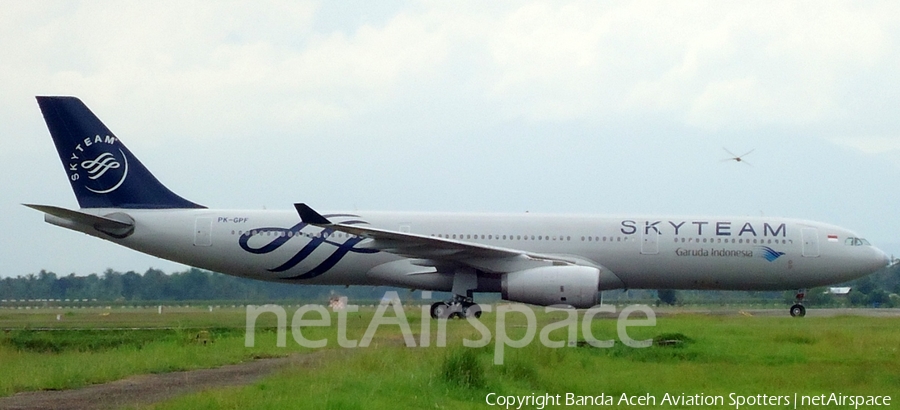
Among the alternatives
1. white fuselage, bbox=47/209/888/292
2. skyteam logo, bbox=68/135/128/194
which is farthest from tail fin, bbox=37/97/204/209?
white fuselage, bbox=47/209/888/292

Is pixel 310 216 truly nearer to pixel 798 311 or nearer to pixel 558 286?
pixel 558 286

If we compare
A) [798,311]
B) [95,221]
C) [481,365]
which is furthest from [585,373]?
[798,311]

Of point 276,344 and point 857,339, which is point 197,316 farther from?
point 857,339

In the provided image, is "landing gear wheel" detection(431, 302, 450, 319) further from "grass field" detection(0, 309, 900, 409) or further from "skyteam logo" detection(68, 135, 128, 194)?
"skyteam logo" detection(68, 135, 128, 194)

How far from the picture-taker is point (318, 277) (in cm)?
2561

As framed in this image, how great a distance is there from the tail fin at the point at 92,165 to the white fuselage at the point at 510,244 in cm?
35

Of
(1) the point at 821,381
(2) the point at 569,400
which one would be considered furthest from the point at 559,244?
(2) the point at 569,400

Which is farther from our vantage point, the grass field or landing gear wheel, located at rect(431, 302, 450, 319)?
landing gear wheel, located at rect(431, 302, 450, 319)

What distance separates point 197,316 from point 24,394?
55.6ft

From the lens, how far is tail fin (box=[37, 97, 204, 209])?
25.9 metres

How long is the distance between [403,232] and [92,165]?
26.7ft

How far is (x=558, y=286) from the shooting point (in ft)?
71.7

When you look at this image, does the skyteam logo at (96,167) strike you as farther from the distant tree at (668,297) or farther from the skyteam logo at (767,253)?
the distant tree at (668,297)

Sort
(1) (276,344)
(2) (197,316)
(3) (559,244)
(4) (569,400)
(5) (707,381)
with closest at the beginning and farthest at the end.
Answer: (4) (569,400)
(5) (707,381)
(1) (276,344)
(3) (559,244)
(2) (197,316)
